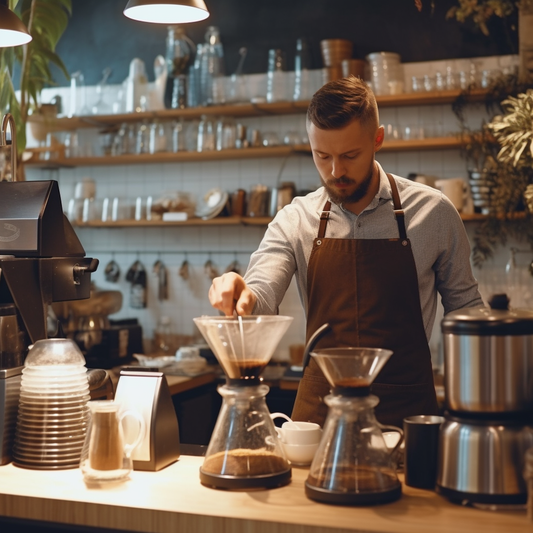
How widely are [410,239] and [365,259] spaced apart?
16 centimetres

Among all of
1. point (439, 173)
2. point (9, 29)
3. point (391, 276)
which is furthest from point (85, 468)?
point (439, 173)

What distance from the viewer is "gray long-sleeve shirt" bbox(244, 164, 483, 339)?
246 centimetres

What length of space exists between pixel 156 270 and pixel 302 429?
367cm

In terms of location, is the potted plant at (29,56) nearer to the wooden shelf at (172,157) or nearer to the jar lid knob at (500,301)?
the wooden shelf at (172,157)

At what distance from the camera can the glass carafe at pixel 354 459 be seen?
1536mm

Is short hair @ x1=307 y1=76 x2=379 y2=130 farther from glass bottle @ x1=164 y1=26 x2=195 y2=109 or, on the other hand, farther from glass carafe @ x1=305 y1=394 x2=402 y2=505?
glass bottle @ x1=164 y1=26 x2=195 y2=109

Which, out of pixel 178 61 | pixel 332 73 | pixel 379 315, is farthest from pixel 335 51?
pixel 379 315

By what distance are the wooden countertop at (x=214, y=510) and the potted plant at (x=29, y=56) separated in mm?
2871

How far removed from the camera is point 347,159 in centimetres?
236

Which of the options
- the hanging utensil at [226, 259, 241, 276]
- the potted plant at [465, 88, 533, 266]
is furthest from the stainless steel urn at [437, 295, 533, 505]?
the hanging utensil at [226, 259, 241, 276]

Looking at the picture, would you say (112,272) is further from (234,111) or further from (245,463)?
(245,463)

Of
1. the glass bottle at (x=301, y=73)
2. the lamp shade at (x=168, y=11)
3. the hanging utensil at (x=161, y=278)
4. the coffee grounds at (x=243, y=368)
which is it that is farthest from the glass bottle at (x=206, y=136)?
the coffee grounds at (x=243, y=368)

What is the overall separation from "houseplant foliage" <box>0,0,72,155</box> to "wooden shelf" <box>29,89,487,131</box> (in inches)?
27.5

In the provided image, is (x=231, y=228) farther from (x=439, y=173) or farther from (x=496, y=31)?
(x=496, y=31)
